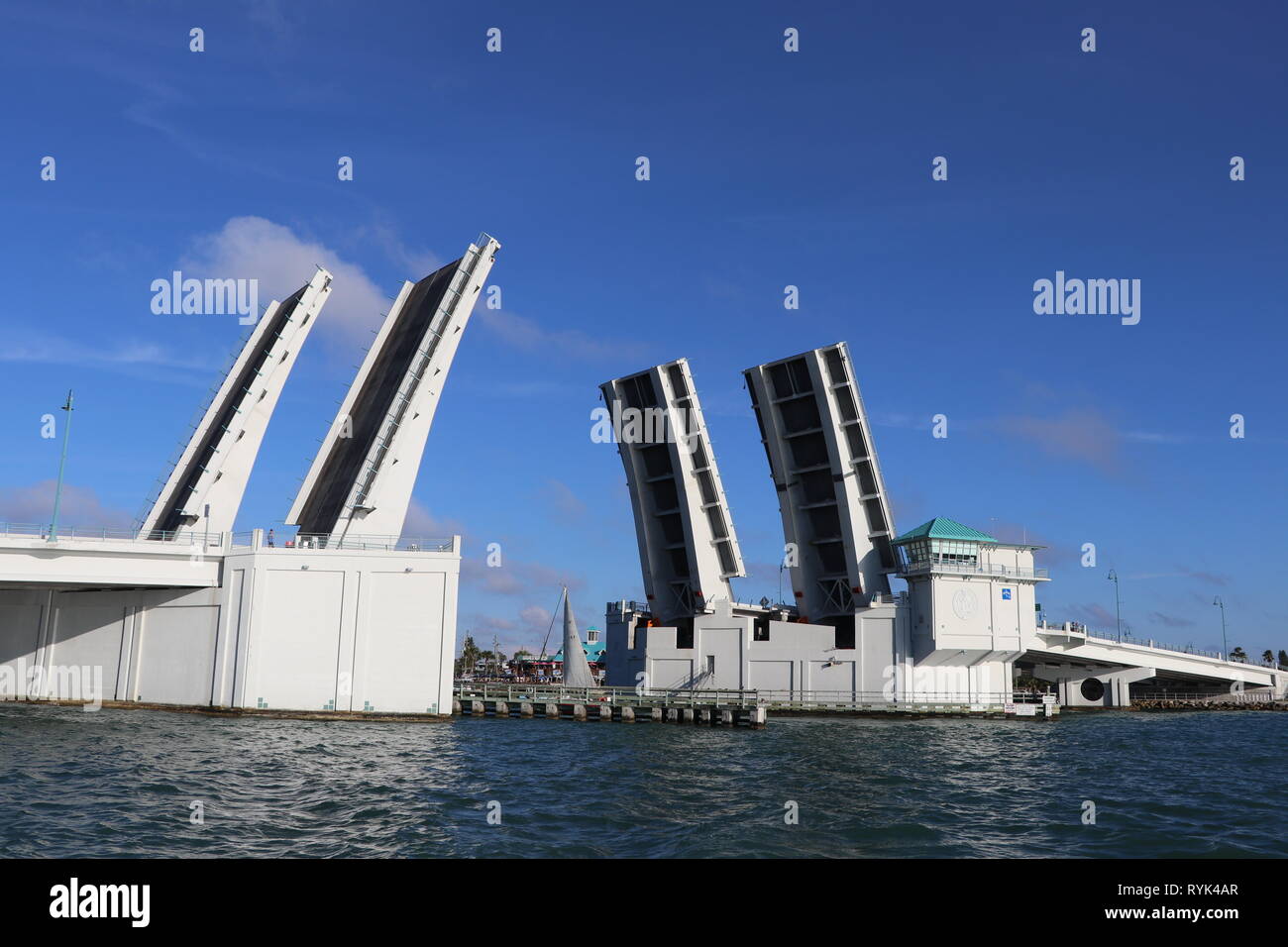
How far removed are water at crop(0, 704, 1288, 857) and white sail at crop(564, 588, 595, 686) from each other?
2879 cm

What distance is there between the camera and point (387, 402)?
41688mm

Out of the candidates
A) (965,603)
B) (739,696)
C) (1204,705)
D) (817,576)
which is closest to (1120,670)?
(1204,705)

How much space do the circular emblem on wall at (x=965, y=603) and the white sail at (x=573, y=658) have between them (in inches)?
967

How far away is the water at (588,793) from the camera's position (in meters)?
16.4

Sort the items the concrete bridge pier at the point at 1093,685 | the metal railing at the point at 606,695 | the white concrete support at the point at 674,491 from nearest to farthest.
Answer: the metal railing at the point at 606,695
the white concrete support at the point at 674,491
the concrete bridge pier at the point at 1093,685

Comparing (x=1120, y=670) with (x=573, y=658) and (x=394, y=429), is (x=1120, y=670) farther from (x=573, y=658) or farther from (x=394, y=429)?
(x=394, y=429)

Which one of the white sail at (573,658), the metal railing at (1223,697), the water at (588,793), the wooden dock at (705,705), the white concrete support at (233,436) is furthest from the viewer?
the metal railing at (1223,697)

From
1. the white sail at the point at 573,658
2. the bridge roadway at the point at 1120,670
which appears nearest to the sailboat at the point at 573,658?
the white sail at the point at 573,658

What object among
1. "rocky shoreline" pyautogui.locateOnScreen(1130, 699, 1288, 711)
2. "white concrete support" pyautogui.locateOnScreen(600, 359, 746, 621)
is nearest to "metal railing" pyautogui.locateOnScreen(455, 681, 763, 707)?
"white concrete support" pyautogui.locateOnScreen(600, 359, 746, 621)

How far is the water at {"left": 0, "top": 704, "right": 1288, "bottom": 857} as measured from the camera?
53.8ft

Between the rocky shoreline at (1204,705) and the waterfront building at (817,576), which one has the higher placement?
the waterfront building at (817,576)

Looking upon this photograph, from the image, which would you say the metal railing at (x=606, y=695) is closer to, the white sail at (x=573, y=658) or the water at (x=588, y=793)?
the water at (x=588, y=793)

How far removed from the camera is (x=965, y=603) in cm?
5784
